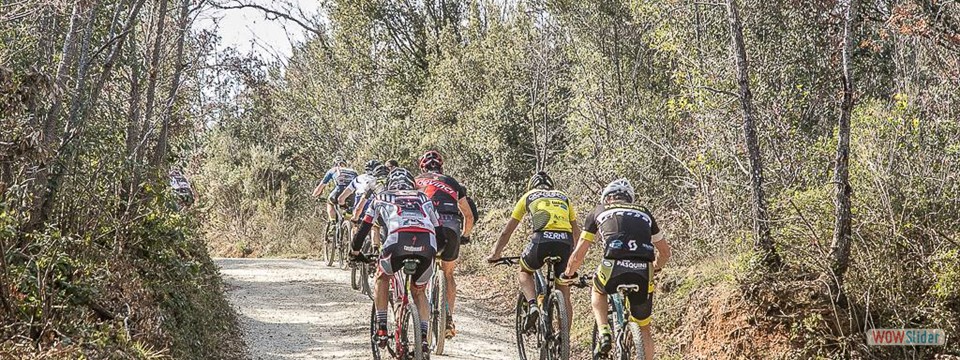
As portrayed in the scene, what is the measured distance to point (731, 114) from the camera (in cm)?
1258

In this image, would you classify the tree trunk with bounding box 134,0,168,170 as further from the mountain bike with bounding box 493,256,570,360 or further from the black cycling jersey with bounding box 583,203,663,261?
the black cycling jersey with bounding box 583,203,663,261

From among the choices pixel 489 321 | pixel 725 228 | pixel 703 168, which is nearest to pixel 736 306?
pixel 725 228

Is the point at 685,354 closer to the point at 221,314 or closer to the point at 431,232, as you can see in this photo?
the point at 431,232

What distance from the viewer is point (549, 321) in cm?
862

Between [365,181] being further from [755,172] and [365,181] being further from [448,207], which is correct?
[755,172]

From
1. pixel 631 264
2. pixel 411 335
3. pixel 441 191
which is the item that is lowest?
pixel 411 335

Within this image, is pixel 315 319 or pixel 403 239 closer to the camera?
pixel 403 239

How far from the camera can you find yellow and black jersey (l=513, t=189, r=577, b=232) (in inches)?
347

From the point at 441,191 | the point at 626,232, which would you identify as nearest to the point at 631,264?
the point at 626,232

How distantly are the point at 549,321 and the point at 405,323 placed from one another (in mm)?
1468

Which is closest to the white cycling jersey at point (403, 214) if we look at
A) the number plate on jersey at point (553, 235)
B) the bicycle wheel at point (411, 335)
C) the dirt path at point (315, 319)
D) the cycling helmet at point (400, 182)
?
the cycling helmet at point (400, 182)

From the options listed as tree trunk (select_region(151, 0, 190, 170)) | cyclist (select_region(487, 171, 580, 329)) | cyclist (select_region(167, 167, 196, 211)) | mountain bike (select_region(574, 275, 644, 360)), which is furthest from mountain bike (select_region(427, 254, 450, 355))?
cyclist (select_region(167, 167, 196, 211))

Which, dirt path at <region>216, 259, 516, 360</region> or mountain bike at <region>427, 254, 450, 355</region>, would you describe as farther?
dirt path at <region>216, 259, 516, 360</region>

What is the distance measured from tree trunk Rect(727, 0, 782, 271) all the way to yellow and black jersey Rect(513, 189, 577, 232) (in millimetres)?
2154
